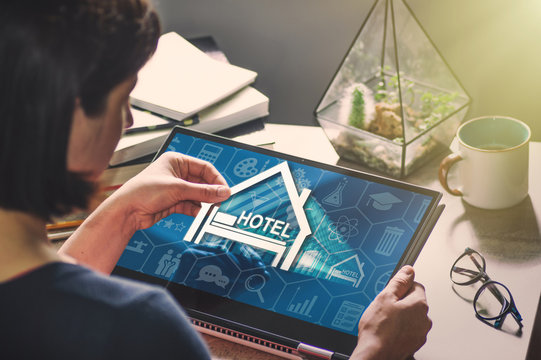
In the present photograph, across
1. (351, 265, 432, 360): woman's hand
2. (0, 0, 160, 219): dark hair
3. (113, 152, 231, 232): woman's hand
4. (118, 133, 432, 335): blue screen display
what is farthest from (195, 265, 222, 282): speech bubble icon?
(0, 0, 160, 219): dark hair

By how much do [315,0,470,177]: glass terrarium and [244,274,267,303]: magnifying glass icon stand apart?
0.40 m

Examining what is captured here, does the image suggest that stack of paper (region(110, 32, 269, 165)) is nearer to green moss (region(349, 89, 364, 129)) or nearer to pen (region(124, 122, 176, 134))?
pen (region(124, 122, 176, 134))

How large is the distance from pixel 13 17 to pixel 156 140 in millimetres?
737

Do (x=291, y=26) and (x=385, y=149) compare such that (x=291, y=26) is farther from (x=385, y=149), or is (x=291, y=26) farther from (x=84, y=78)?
(x=84, y=78)

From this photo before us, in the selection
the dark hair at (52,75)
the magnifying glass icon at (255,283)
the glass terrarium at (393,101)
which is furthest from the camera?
the glass terrarium at (393,101)

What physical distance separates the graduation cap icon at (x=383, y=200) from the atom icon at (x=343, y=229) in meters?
0.05

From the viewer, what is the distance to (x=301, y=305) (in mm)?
868

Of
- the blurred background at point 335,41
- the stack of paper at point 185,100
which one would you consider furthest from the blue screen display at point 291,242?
the blurred background at point 335,41

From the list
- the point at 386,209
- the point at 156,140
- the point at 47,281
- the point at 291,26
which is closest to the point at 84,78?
the point at 47,281

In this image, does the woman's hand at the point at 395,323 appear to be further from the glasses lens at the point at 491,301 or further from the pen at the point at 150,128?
the pen at the point at 150,128

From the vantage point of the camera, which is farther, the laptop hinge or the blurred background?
the blurred background

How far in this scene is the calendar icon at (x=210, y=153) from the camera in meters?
1.10

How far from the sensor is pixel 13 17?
0.50 m

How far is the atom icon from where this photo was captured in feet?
3.11
